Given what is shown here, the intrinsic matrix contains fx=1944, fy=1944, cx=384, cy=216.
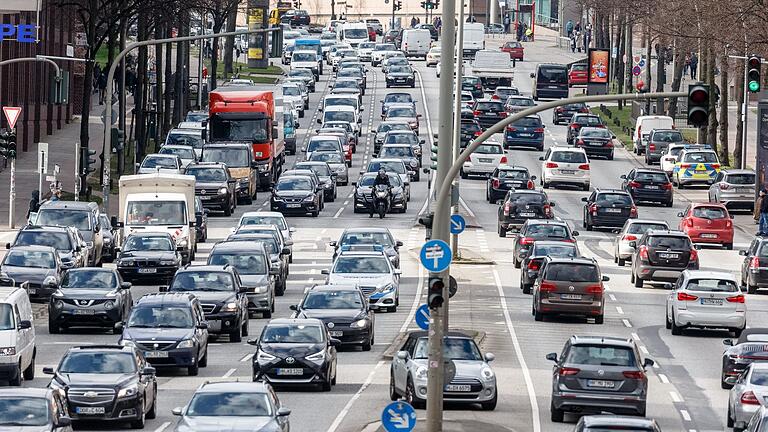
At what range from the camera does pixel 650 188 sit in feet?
241

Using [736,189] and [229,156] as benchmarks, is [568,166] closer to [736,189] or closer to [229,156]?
[736,189]

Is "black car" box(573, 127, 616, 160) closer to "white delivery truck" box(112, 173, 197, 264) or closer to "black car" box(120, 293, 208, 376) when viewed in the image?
"white delivery truck" box(112, 173, 197, 264)

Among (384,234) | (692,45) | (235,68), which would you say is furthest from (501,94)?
(384,234)

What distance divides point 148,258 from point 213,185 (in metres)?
18.0

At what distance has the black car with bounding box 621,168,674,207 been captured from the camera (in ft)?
241

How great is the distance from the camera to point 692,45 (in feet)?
339

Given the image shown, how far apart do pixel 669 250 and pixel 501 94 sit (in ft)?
211

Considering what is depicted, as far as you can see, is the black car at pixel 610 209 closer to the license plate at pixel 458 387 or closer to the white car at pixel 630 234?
the white car at pixel 630 234

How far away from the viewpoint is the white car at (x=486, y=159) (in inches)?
3214

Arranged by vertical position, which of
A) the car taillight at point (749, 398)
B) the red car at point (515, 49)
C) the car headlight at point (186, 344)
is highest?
the red car at point (515, 49)

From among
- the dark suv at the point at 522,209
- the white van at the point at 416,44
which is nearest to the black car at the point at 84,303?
the dark suv at the point at 522,209

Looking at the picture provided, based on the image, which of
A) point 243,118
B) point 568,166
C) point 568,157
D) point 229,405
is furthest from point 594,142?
point 229,405

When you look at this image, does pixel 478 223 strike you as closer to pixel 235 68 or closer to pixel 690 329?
pixel 690 329

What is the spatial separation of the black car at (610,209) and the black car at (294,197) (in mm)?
9967
